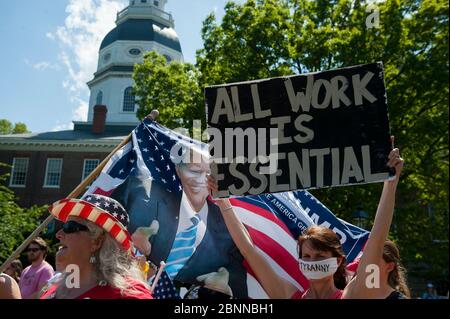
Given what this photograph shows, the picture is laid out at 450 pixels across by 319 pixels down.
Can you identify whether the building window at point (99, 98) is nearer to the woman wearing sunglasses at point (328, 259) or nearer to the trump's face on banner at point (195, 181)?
the trump's face on banner at point (195, 181)

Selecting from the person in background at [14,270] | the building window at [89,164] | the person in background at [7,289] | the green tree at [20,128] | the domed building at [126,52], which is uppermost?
the domed building at [126,52]

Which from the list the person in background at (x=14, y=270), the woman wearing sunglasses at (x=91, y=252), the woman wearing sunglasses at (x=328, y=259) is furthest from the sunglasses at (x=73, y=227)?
the person in background at (x=14, y=270)

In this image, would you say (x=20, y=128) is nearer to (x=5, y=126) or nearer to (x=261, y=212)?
(x=5, y=126)

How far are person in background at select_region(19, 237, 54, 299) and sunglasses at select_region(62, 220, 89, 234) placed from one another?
317cm

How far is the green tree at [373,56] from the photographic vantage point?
15.7m

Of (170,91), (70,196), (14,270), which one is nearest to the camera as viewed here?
(70,196)

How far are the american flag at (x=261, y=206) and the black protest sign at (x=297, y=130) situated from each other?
1.59 metres

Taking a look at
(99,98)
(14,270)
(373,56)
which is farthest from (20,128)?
(14,270)

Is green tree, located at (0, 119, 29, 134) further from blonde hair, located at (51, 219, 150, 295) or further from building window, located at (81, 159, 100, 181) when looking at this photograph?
blonde hair, located at (51, 219, 150, 295)

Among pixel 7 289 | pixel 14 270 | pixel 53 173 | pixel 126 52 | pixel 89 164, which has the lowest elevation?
pixel 14 270

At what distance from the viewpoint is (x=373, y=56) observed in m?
15.6

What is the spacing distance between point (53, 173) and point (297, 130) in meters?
35.7

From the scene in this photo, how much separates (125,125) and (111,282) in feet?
131

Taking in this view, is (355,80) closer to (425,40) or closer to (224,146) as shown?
(224,146)
